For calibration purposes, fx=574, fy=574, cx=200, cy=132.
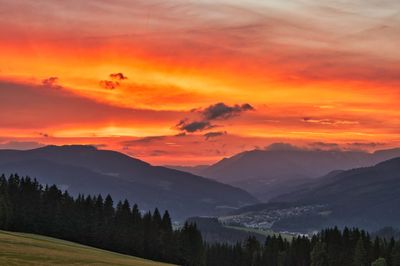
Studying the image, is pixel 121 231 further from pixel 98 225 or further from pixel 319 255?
pixel 319 255

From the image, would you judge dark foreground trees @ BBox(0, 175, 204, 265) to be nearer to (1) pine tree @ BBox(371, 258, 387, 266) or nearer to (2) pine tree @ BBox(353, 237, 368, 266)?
(2) pine tree @ BBox(353, 237, 368, 266)

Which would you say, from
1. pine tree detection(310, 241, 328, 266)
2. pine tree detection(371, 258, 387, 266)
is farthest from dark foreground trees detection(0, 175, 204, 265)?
pine tree detection(371, 258, 387, 266)

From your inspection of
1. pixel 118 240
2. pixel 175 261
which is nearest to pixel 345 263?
pixel 175 261

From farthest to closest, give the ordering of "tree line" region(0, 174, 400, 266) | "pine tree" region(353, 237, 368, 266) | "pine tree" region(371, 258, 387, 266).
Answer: "pine tree" region(353, 237, 368, 266)
"pine tree" region(371, 258, 387, 266)
"tree line" region(0, 174, 400, 266)

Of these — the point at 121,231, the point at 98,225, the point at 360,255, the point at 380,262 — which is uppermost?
the point at 98,225

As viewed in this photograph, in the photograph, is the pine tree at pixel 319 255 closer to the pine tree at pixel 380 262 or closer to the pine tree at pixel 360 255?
the pine tree at pixel 360 255

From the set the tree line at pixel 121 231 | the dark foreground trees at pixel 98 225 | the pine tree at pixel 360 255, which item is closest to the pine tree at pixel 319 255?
the tree line at pixel 121 231

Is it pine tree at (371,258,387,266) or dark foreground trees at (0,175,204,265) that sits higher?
dark foreground trees at (0,175,204,265)

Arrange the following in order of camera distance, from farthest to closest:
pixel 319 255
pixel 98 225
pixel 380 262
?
1. pixel 319 255
2. pixel 98 225
3. pixel 380 262

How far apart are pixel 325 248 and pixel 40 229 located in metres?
89.8

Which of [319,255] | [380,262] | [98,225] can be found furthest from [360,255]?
[98,225]

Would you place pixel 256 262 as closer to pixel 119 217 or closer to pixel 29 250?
pixel 119 217

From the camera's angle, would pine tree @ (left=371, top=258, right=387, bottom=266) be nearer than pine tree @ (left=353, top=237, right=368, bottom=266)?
Yes

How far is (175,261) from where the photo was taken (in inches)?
6786
